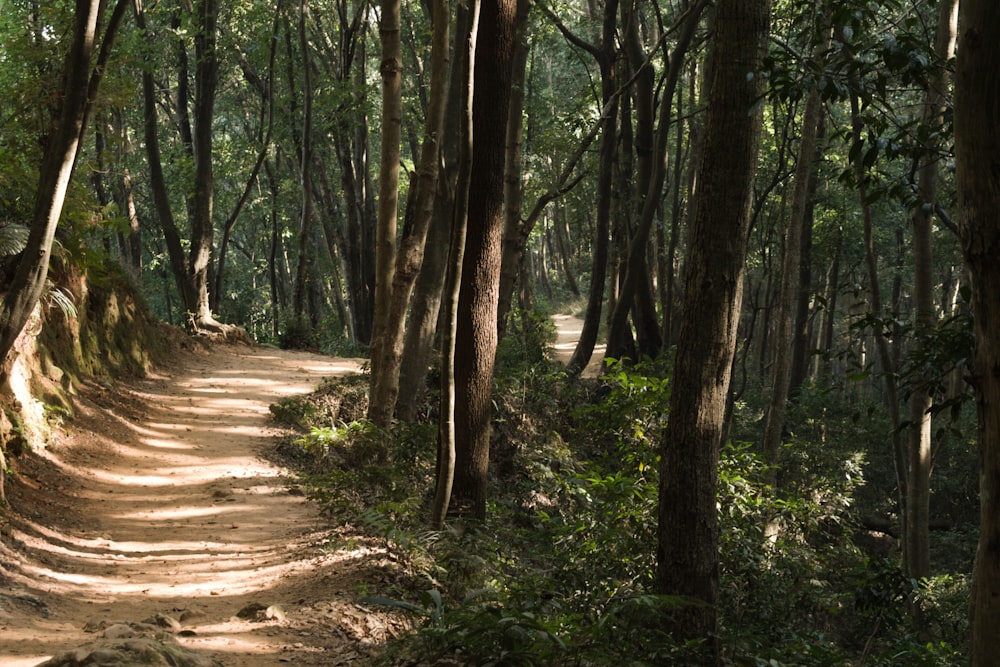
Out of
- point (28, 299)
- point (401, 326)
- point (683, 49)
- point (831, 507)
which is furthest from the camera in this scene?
point (683, 49)

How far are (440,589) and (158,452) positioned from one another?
16.4ft

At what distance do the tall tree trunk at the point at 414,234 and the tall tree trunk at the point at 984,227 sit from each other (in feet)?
20.4

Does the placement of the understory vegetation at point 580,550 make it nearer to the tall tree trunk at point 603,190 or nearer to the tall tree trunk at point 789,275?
the tall tree trunk at point 789,275

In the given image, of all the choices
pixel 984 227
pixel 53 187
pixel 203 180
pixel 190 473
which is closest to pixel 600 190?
pixel 203 180

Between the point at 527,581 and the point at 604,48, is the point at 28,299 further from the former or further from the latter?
the point at 604,48

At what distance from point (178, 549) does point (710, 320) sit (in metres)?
4.64

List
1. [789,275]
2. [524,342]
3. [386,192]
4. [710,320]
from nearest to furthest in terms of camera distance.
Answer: [710,320]
[386,192]
[789,275]
[524,342]

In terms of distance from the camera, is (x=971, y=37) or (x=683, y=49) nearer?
(x=971, y=37)

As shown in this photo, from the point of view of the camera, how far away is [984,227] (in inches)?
122

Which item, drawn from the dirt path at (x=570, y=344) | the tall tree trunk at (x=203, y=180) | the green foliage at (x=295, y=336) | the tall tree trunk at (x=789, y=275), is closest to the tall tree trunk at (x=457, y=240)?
the tall tree trunk at (x=789, y=275)

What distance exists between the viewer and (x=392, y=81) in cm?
927

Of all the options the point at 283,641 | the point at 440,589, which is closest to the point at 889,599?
the point at 440,589

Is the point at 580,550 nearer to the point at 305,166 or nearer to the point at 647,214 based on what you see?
the point at 647,214

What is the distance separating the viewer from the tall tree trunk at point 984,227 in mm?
3104
